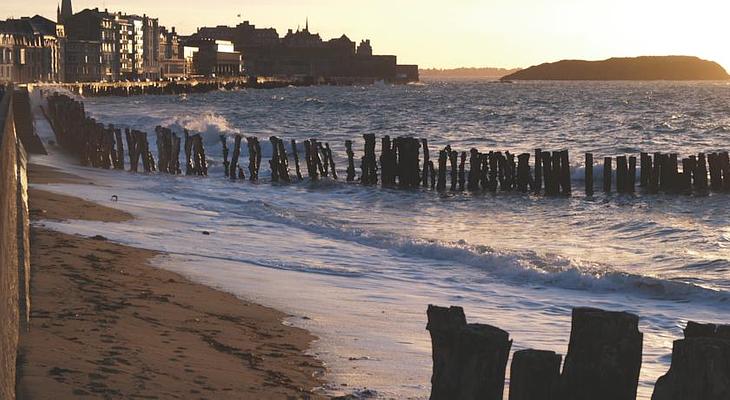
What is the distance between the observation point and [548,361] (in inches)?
193

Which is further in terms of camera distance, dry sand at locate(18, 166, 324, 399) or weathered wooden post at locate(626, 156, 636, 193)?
weathered wooden post at locate(626, 156, 636, 193)

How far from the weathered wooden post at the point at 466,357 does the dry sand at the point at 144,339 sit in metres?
2.44

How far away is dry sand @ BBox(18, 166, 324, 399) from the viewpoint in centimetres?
709

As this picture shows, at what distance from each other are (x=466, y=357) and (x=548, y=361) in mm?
376

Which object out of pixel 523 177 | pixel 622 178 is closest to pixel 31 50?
pixel 523 177

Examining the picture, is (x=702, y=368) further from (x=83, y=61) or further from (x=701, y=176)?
(x=83, y=61)

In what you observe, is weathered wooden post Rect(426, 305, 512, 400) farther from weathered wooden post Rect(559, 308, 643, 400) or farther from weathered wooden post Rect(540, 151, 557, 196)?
weathered wooden post Rect(540, 151, 557, 196)

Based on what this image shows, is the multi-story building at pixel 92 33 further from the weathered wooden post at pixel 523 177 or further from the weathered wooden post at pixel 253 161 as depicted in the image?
the weathered wooden post at pixel 523 177

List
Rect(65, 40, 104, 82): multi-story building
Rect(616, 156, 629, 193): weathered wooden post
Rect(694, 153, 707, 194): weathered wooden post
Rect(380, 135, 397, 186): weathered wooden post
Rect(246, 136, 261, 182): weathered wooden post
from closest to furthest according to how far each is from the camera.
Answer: Rect(694, 153, 707, 194): weathered wooden post → Rect(616, 156, 629, 193): weathered wooden post → Rect(380, 135, 397, 186): weathered wooden post → Rect(246, 136, 261, 182): weathered wooden post → Rect(65, 40, 104, 82): multi-story building

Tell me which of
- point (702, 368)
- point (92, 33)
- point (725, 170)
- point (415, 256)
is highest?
point (92, 33)

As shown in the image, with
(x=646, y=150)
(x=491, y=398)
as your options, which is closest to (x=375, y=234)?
(x=491, y=398)

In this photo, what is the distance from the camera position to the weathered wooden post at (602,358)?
16.4 ft

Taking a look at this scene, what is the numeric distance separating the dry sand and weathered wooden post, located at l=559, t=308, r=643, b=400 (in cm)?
281

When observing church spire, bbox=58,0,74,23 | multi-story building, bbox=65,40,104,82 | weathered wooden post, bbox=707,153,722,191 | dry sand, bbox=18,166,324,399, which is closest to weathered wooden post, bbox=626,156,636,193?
weathered wooden post, bbox=707,153,722,191
